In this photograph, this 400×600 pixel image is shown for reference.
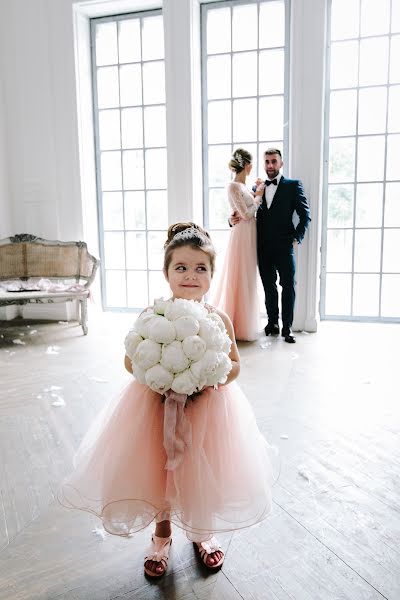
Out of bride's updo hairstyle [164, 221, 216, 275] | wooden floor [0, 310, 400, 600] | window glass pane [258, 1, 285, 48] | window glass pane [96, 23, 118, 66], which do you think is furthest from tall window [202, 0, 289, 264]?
bride's updo hairstyle [164, 221, 216, 275]

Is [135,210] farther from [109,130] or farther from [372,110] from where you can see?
[372,110]

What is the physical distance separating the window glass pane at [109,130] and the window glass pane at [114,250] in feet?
3.41

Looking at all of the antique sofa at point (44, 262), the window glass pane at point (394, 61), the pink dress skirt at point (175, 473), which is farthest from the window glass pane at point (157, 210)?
the pink dress skirt at point (175, 473)

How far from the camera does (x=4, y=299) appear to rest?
16.8ft

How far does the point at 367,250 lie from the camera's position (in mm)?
5574

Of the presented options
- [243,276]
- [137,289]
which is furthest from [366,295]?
[137,289]

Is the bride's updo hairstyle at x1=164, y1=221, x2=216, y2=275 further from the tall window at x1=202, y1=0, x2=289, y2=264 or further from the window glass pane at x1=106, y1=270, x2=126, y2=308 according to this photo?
the window glass pane at x1=106, y1=270, x2=126, y2=308

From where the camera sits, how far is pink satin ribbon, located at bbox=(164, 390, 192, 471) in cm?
166

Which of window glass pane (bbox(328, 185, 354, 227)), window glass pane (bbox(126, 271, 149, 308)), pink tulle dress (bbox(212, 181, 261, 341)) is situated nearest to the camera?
pink tulle dress (bbox(212, 181, 261, 341))

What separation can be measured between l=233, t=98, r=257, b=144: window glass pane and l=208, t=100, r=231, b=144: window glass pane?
0.08 metres

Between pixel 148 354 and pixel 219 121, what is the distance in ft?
15.5

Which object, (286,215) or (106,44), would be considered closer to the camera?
(286,215)

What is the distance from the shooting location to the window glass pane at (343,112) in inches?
210

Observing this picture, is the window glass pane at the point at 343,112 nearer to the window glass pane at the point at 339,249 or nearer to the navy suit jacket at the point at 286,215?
the navy suit jacket at the point at 286,215
